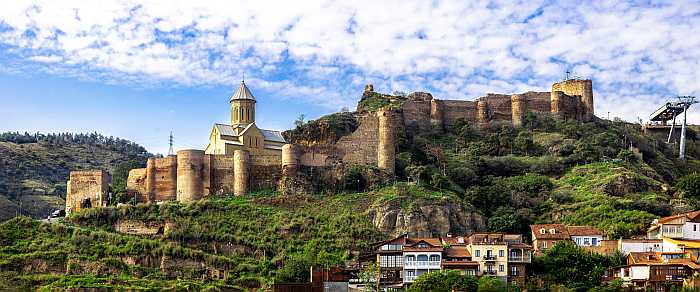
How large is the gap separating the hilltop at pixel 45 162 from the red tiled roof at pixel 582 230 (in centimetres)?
4332

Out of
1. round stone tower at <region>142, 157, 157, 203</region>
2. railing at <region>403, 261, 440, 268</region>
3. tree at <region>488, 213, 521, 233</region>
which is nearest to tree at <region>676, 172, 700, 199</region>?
tree at <region>488, 213, 521, 233</region>

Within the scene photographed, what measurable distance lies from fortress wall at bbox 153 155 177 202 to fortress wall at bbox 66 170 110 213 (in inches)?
136

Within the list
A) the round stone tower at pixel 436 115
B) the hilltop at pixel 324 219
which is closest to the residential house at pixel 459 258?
the hilltop at pixel 324 219

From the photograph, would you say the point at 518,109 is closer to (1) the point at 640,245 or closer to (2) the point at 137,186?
(1) the point at 640,245

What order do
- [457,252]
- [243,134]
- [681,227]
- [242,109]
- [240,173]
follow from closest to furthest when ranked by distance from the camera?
[457,252]
[681,227]
[240,173]
[243,134]
[242,109]

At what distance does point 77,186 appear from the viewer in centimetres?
6375

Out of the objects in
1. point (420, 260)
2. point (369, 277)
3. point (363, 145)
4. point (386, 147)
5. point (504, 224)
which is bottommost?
point (369, 277)

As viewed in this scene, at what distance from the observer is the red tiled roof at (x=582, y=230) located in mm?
55688

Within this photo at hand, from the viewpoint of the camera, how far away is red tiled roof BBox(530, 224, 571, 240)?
5562 centimetres

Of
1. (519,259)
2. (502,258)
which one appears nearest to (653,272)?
(519,259)

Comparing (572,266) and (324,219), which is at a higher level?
(324,219)

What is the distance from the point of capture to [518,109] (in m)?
75.7

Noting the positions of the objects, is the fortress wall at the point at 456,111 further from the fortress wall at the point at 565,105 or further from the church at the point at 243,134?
the church at the point at 243,134

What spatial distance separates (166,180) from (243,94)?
35.7ft
